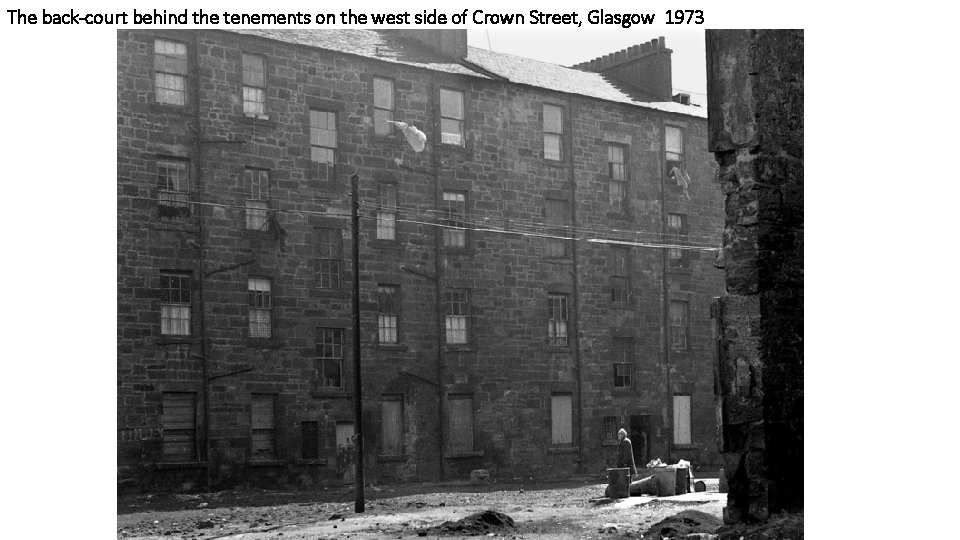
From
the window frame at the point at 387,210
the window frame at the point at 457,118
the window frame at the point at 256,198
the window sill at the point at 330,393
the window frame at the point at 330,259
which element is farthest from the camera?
the window frame at the point at 457,118

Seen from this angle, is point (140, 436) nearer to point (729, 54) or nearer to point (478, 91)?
point (478, 91)

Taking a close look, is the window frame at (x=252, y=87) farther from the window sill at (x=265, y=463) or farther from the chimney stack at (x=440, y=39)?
the window sill at (x=265, y=463)

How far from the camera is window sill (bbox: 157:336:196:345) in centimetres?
2956

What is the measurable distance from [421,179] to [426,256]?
2.18 m

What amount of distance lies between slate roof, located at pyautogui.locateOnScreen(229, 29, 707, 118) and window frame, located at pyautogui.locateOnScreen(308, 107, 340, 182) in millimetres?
1781

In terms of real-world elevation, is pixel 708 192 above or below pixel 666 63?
below

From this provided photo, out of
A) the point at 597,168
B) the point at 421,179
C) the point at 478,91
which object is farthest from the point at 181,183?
the point at 597,168

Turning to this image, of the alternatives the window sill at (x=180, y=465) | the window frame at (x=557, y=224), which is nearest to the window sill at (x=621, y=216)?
the window frame at (x=557, y=224)

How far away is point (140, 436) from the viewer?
94.7ft

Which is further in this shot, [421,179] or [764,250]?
[421,179]

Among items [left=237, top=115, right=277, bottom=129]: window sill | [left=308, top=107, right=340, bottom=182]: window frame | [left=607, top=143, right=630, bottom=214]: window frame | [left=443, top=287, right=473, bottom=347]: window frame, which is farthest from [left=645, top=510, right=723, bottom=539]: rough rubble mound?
[left=607, top=143, right=630, bottom=214]: window frame

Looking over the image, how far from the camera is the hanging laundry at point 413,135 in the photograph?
113ft

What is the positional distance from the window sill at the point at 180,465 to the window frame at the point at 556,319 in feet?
39.3

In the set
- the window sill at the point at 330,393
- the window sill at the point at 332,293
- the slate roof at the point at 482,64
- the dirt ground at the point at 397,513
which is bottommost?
the dirt ground at the point at 397,513
